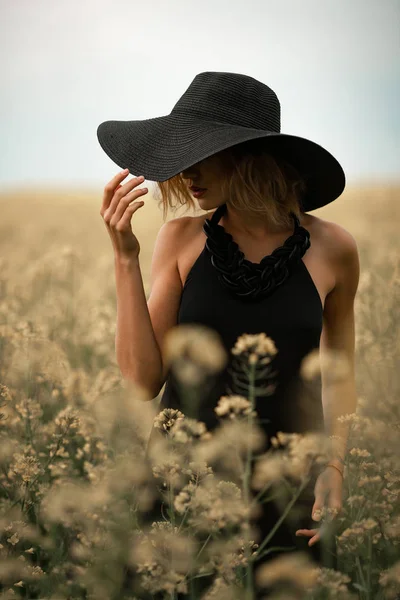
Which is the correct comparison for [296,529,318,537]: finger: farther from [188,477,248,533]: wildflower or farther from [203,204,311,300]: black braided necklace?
[203,204,311,300]: black braided necklace

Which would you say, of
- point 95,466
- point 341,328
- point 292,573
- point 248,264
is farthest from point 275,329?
point 95,466

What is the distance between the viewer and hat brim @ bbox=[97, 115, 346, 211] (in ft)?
5.72

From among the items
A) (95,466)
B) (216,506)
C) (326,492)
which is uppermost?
(216,506)

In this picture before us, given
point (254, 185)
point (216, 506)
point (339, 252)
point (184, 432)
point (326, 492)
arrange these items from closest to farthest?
point (216, 506)
point (184, 432)
point (326, 492)
point (254, 185)
point (339, 252)

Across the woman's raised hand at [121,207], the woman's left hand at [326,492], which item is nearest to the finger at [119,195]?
the woman's raised hand at [121,207]

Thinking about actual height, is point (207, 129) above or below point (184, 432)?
above

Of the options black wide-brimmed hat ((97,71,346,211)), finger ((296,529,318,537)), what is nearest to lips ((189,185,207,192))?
black wide-brimmed hat ((97,71,346,211))

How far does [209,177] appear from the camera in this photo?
6.16ft

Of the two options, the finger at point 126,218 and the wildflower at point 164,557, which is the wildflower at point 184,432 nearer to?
the wildflower at point 164,557

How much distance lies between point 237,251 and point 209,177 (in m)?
0.20

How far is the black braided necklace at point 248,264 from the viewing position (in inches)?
71.3

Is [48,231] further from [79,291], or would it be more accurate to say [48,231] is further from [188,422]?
[188,422]

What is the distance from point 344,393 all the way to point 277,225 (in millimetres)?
486

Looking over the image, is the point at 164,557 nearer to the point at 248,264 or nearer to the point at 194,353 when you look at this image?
the point at 194,353
